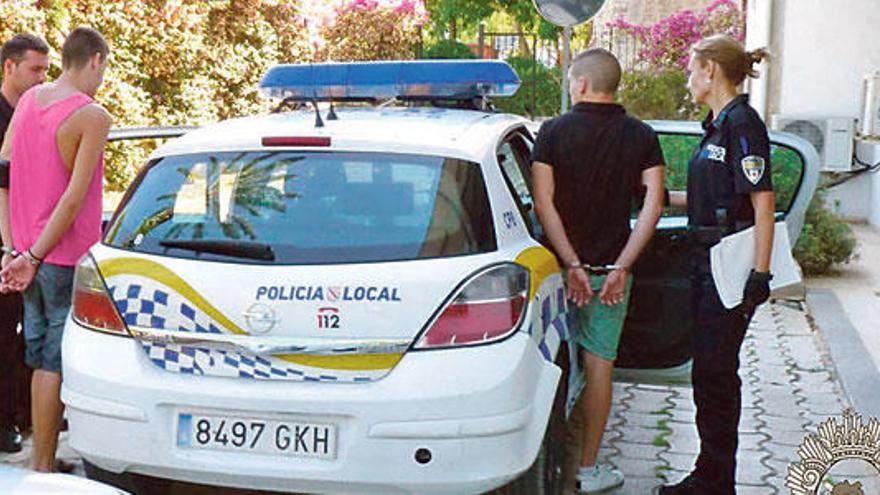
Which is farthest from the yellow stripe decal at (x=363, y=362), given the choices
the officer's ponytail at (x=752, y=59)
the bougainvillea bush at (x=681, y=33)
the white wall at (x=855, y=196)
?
the bougainvillea bush at (x=681, y=33)

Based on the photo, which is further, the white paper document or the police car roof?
the white paper document

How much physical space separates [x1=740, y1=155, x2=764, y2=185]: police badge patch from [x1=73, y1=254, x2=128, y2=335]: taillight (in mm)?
2210

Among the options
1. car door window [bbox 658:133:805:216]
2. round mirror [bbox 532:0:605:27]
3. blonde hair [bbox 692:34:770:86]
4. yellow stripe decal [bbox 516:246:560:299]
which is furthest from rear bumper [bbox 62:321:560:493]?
round mirror [bbox 532:0:605:27]

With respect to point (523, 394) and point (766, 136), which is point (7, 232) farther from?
point (766, 136)

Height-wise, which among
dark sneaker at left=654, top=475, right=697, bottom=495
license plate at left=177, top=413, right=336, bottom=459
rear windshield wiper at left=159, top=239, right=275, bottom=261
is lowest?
dark sneaker at left=654, top=475, right=697, bottom=495

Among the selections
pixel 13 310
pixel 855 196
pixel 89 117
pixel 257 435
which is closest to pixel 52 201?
pixel 89 117

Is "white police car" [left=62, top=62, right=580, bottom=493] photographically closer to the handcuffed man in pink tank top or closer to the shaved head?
the handcuffed man in pink tank top

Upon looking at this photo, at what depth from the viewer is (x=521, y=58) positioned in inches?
1027

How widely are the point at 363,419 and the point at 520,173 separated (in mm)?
1519

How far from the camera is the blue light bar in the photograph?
4906mm

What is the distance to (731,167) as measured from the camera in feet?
13.7

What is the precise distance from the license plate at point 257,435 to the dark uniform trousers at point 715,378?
157cm

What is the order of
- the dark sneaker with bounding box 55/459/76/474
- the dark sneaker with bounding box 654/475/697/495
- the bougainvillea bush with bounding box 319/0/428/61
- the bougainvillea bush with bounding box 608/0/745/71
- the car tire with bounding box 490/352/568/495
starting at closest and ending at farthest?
the car tire with bounding box 490/352/568/495 < the dark sneaker with bounding box 654/475/697/495 < the dark sneaker with bounding box 55/459/76/474 < the bougainvillea bush with bounding box 608/0/745/71 < the bougainvillea bush with bounding box 319/0/428/61

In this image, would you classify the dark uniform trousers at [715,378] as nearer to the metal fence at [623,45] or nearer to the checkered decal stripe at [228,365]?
the checkered decal stripe at [228,365]
